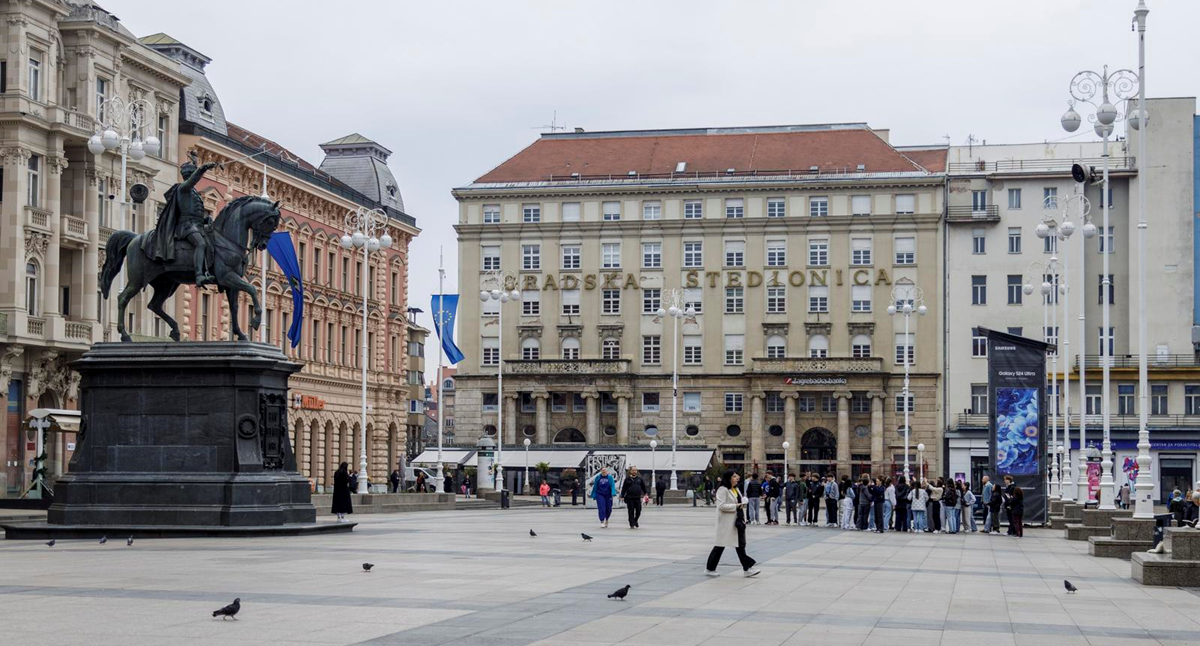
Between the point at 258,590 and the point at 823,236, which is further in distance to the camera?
the point at 823,236

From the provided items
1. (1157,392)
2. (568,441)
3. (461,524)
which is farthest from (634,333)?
(461,524)

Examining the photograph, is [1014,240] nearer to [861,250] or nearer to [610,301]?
[861,250]

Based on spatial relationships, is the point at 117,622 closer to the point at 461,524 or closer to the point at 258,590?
the point at 258,590

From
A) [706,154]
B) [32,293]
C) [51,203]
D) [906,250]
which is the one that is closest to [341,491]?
[32,293]

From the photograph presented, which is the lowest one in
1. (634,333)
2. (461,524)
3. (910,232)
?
(461,524)

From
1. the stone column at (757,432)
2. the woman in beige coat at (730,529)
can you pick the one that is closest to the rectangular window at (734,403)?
the stone column at (757,432)

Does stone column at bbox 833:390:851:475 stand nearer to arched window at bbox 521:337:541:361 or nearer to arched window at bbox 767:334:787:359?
arched window at bbox 767:334:787:359

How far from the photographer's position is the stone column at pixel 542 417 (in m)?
104

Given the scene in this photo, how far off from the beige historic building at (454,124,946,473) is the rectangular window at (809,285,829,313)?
12cm

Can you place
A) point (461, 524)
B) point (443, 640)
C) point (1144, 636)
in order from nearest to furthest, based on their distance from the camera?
point (443, 640)
point (1144, 636)
point (461, 524)

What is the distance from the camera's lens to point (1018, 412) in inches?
1870

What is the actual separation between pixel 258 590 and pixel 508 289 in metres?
89.3

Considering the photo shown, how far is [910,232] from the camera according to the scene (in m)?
102

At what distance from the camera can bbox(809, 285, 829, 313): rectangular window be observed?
104312mm
